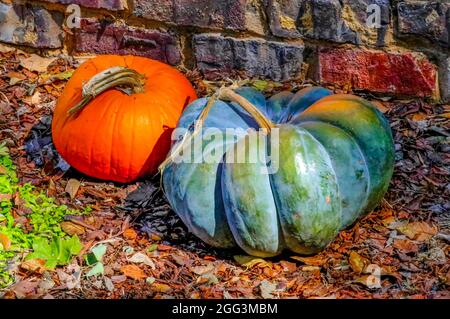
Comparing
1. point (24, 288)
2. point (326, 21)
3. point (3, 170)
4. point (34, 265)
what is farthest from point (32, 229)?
point (326, 21)

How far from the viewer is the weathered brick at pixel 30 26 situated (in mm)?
3842

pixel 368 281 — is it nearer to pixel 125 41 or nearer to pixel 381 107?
pixel 381 107

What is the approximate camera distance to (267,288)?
2.61m

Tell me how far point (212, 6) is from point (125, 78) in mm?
566

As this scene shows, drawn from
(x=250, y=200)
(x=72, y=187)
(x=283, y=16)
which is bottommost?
(x=72, y=187)

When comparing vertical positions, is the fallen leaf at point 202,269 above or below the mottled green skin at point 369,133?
below

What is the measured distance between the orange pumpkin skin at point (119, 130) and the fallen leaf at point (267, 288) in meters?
0.87

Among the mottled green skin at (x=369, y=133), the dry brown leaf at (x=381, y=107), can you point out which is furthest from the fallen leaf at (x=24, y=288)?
the dry brown leaf at (x=381, y=107)

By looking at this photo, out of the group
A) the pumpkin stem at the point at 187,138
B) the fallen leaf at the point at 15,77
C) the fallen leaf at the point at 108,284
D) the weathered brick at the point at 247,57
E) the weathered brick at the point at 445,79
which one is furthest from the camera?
the fallen leaf at the point at 15,77

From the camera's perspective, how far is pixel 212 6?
→ 3527 millimetres

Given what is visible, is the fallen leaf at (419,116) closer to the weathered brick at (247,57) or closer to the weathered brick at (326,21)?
the weathered brick at (326,21)

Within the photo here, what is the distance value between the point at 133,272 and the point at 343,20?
4.67 feet

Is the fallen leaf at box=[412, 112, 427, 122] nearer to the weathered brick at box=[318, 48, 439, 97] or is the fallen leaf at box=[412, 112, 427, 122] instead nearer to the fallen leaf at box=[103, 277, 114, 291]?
the weathered brick at box=[318, 48, 439, 97]
